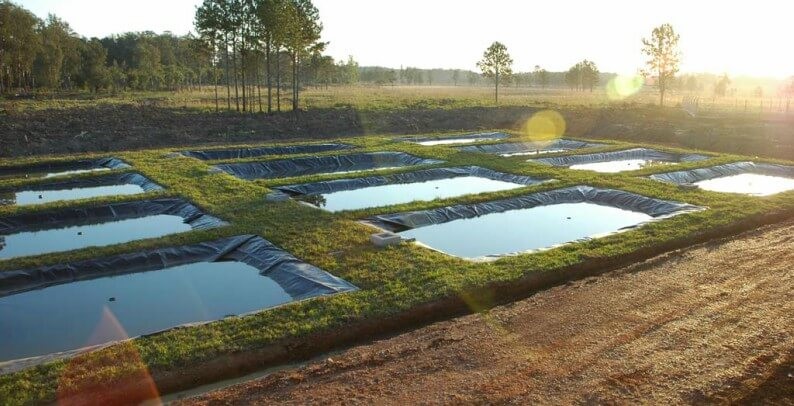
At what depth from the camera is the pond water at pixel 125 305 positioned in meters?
6.66

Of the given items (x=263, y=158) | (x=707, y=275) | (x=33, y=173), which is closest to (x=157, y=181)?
(x=263, y=158)

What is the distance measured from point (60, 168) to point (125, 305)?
1265 centimetres

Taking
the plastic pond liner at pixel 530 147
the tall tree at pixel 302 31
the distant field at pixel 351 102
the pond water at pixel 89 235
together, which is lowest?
the pond water at pixel 89 235

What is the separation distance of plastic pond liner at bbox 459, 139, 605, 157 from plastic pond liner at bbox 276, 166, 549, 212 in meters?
4.67

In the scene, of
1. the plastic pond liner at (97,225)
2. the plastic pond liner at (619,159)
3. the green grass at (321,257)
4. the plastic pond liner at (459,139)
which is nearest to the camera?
the green grass at (321,257)

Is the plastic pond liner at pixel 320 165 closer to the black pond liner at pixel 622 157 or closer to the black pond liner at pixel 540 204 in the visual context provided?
the black pond liner at pixel 622 157

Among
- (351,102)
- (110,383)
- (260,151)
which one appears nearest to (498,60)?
(351,102)

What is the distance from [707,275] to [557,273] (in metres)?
2.06

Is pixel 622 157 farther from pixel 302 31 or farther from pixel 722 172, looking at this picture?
pixel 302 31

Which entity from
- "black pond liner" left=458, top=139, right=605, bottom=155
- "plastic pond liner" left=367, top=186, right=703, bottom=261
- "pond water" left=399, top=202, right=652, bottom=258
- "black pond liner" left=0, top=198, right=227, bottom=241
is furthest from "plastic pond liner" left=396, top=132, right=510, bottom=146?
"black pond liner" left=0, top=198, right=227, bottom=241

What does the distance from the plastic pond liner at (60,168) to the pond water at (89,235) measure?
572cm

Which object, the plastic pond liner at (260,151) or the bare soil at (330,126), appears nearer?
the plastic pond liner at (260,151)

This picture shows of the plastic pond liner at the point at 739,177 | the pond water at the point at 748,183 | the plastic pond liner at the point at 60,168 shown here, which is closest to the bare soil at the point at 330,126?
the plastic pond liner at the point at 60,168

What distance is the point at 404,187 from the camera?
592 inches
